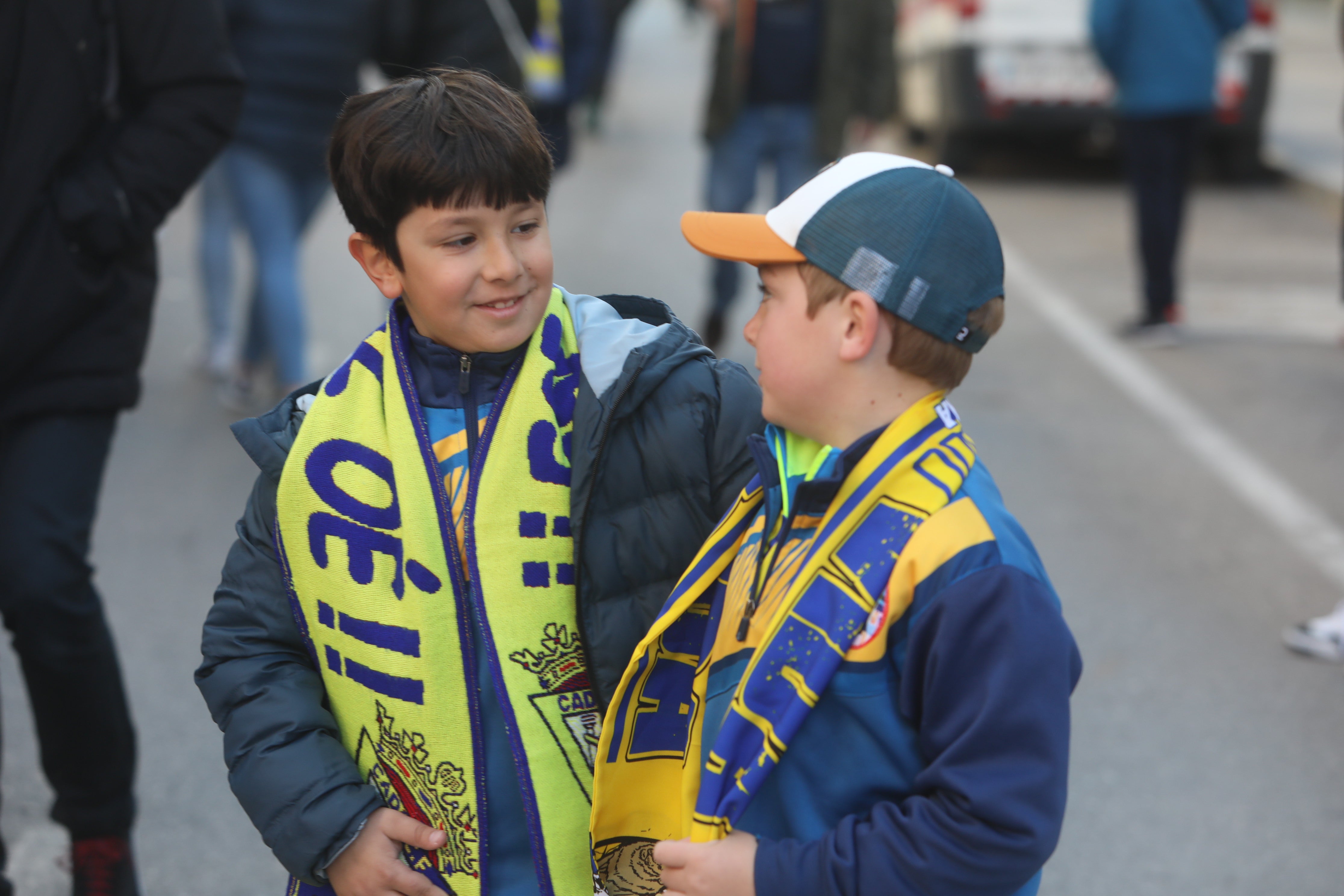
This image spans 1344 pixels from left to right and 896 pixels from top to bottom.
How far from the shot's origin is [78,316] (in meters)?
2.77

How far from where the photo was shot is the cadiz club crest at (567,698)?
1.80m

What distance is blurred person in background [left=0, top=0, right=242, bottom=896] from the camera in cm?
262

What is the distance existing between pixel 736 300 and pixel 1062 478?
194 cm

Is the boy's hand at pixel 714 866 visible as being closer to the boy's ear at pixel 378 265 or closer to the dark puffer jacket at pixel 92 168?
the boy's ear at pixel 378 265

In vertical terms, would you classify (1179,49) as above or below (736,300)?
above

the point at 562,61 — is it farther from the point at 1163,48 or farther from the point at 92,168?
the point at 92,168

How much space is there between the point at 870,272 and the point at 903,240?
0.16 feet

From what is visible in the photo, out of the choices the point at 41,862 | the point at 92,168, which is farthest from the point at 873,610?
the point at 41,862

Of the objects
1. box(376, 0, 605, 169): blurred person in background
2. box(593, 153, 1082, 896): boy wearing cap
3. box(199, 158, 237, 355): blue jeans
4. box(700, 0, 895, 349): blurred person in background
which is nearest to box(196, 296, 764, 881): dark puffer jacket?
box(593, 153, 1082, 896): boy wearing cap

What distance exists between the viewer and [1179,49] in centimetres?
730

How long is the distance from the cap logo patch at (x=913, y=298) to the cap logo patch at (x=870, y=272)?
2 cm

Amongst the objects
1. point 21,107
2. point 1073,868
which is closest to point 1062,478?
point 1073,868

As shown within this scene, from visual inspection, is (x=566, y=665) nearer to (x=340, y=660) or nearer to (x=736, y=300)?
(x=340, y=660)

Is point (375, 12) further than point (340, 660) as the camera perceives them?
Yes
